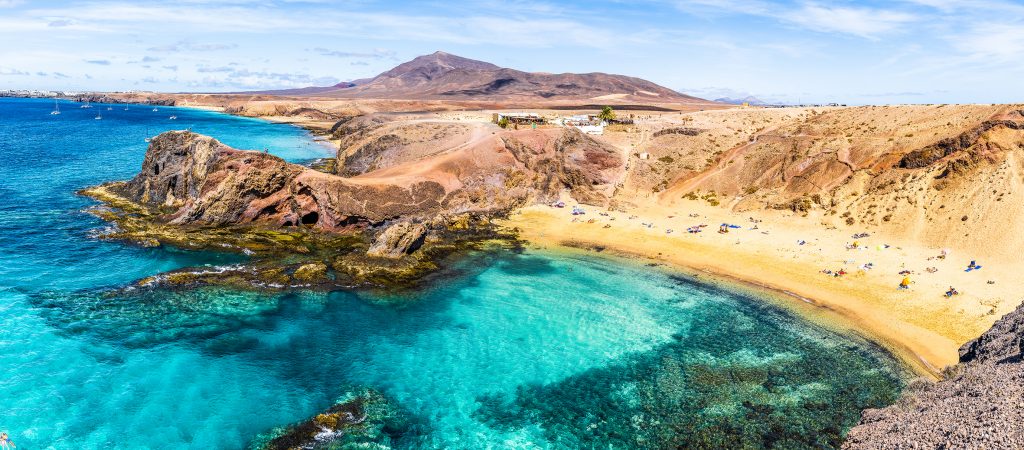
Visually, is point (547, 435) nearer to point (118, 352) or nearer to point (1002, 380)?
point (1002, 380)

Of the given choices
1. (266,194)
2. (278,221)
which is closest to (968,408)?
(278,221)

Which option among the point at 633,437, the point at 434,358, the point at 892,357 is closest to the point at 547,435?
the point at 633,437

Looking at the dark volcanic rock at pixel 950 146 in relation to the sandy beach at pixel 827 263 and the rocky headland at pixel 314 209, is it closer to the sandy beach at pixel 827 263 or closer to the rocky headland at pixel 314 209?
the sandy beach at pixel 827 263

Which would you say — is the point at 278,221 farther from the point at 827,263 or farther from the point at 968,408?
the point at 968,408

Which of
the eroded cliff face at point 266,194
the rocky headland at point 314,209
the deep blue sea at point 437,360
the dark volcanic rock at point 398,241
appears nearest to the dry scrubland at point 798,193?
the rocky headland at point 314,209

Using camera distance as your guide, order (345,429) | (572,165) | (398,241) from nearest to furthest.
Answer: (345,429), (398,241), (572,165)

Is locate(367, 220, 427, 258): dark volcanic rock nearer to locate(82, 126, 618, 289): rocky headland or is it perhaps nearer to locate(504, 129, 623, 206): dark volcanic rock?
locate(82, 126, 618, 289): rocky headland
